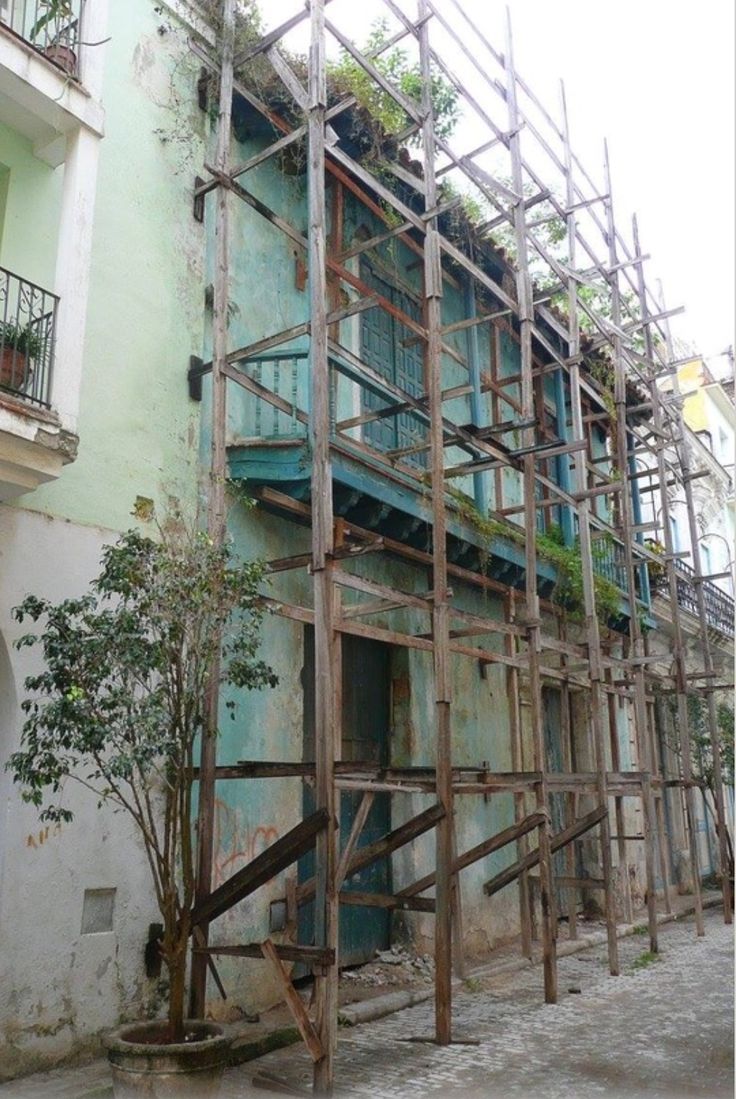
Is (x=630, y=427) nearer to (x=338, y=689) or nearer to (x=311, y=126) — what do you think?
(x=338, y=689)

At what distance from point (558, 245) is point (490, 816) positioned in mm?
7484

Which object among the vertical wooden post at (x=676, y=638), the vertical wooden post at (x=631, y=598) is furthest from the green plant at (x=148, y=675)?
the vertical wooden post at (x=676, y=638)

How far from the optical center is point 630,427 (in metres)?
14.5

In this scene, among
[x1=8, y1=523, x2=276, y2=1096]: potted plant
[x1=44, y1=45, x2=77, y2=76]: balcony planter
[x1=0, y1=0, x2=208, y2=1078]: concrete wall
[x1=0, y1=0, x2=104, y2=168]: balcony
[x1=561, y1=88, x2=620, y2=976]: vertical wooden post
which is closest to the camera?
[x1=8, y1=523, x2=276, y2=1096]: potted plant

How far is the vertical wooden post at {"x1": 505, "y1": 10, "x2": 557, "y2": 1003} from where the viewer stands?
7.64m

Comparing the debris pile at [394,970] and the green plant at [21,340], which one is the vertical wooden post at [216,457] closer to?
the green plant at [21,340]

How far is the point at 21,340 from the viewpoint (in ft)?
20.6

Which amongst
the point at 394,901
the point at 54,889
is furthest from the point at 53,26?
the point at 394,901

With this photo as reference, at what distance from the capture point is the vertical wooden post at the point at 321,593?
5.43 m

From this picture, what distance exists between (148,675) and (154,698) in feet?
0.68

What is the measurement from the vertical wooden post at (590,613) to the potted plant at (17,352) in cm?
550

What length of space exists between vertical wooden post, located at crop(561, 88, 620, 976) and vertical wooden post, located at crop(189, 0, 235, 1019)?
3.75 m

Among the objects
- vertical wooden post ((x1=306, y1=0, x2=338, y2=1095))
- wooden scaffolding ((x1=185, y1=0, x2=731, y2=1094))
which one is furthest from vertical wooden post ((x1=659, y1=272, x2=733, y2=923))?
vertical wooden post ((x1=306, y1=0, x2=338, y2=1095))

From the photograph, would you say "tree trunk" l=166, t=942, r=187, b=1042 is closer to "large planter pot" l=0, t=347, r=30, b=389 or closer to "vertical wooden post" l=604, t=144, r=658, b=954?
"large planter pot" l=0, t=347, r=30, b=389
